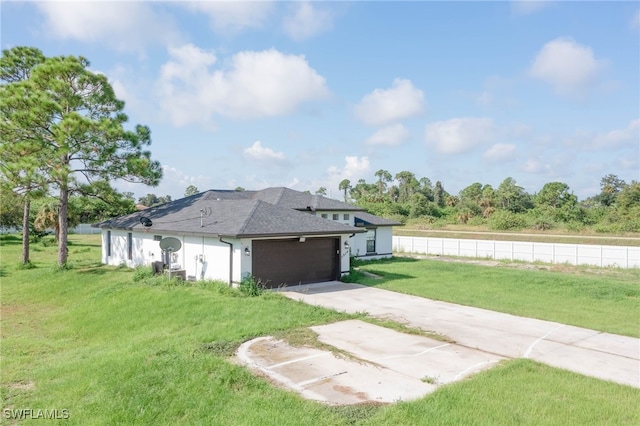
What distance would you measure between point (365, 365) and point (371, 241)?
61.5 feet

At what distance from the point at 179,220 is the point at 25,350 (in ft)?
28.3

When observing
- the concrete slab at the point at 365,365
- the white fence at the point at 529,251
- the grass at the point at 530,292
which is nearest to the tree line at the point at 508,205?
the white fence at the point at 529,251

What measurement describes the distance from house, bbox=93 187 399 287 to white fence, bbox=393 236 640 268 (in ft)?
50.9

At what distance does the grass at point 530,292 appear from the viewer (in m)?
11.9

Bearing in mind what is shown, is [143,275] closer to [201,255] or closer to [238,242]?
[201,255]

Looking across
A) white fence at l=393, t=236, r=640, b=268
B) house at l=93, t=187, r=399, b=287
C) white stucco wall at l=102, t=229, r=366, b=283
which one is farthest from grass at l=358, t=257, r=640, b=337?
white fence at l=393, t=236, r=640, b=268

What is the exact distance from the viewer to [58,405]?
6992 mm

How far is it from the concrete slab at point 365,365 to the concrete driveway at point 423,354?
14 millimetres

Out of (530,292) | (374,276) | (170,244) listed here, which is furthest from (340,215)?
(530,292)

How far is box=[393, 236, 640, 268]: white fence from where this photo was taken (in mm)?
25203

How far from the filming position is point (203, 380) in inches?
273

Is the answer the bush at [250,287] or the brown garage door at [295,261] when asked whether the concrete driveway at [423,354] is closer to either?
the bush at [250,287]

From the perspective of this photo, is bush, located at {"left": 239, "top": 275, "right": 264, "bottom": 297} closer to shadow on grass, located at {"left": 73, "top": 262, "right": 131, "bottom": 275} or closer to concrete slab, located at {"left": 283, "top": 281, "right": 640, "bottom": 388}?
concrete slab, located at {"left": 283, "top": 281, "right": 640, "bottom": 388}

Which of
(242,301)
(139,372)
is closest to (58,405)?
(139,372)
